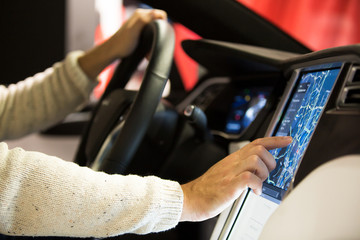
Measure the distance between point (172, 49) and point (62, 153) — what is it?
78.6 inches

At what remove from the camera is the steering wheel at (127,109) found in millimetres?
747

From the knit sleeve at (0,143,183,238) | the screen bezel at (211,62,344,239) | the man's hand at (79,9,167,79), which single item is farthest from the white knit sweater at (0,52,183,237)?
the man's hand at (79,9,167,79)

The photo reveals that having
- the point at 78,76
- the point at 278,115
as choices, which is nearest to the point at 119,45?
the point at 78,76

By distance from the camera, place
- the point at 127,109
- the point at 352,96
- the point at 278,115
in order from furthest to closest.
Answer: the point at 127,109, the point at 278,115, the point at 352,96

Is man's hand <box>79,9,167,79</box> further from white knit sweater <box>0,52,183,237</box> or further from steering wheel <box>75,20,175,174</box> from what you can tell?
white knit sweater <box>0,52,183,237</box>

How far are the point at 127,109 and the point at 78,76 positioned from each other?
31 centimetres

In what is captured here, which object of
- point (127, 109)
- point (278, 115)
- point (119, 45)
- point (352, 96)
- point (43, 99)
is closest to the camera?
point (352, 96)

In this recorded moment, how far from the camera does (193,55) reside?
108 centimetres

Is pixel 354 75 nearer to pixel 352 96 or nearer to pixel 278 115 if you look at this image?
pixel 352 96

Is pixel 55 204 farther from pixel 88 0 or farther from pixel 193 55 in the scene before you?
pixel 88 0

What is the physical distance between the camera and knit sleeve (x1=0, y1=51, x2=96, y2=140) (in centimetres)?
112

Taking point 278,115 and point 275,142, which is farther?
point 278,115

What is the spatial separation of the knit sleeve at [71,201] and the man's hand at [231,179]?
→ 0.02 m

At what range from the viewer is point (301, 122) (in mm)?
629
